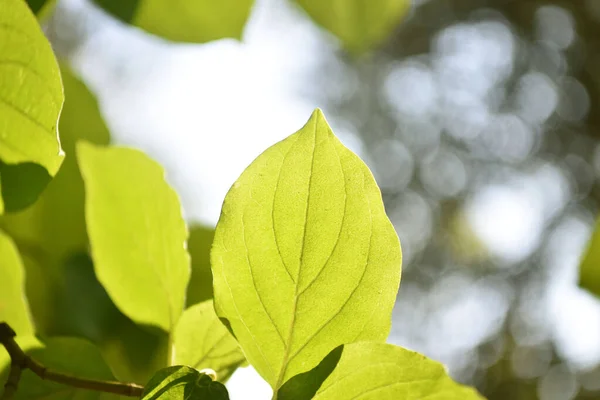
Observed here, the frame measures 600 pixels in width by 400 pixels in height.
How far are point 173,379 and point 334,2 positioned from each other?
377 mm

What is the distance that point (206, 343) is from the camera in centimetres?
31

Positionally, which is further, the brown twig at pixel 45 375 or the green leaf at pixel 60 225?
the green leaf at pixel 60 225

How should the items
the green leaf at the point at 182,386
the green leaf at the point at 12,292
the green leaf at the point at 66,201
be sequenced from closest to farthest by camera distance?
the green leaf at the point at 182,386 → the green leaf at the point at 12,292 → the green leaf at the point at 66,201

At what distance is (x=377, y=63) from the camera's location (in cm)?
325

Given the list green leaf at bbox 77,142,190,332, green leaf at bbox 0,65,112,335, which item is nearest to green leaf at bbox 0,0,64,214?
green leaf at bbox 77,142,190,332

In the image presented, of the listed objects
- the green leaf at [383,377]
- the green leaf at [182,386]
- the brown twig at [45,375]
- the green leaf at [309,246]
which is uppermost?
the green leaf at [309,246]

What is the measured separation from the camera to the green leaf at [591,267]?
14.6 inches

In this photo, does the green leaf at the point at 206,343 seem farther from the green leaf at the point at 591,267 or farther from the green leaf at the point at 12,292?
the green leaf at the point at 591,267

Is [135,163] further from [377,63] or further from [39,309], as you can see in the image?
[377,63]

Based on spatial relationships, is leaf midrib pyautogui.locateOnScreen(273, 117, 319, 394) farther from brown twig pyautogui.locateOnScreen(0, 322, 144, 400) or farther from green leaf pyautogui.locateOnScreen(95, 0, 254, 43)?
green leaf pyautogui.locateOnScreen(95, 0, 254, 43)

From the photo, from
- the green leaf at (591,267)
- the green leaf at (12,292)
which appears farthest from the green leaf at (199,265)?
the green leaf at (591,267)

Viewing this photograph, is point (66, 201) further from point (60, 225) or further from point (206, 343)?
point (206, 343)

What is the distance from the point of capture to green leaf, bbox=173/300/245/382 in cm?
30

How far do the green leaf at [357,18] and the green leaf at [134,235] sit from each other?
25 centimetres
